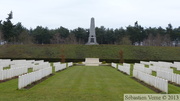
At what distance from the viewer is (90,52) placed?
2414 inches

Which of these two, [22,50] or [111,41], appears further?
[111,41]

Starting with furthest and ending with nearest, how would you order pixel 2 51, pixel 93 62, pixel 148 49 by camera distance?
pixel 148 49
pixel 2 51
pixel 93 62

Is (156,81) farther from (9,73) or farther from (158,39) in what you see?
(158,39)

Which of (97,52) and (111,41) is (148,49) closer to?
(97,52)

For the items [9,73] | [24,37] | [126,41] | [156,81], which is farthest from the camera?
[126,41]

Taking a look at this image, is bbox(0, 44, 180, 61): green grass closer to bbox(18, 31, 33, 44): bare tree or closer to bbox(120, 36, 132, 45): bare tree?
bbox(120, 36, 132, 45): bare tree

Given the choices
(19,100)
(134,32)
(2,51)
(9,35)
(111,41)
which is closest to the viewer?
(19,100)

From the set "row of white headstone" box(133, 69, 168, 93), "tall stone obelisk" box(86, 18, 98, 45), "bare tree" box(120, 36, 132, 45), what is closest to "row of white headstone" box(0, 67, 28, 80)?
"row of white headstone" box(133, 69, 168, 93)

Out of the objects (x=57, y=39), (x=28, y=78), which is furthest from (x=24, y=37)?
(x=28, y=78)

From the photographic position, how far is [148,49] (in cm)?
6456

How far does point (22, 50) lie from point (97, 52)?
19489 millimetres

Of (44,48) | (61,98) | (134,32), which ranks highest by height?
(134,32)

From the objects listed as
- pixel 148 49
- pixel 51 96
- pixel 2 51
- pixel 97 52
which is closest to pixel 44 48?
pixel 2 51

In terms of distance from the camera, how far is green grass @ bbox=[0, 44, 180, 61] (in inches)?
2279
